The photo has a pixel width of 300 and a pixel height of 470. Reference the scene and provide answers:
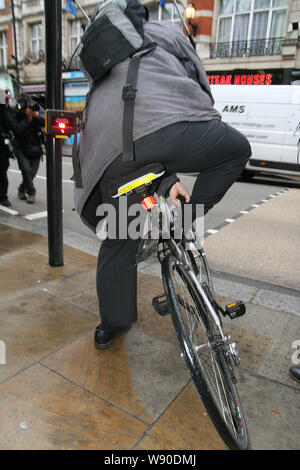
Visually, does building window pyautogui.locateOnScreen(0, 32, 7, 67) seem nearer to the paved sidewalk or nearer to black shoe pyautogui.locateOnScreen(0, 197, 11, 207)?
black shoe pyautogui.locateOnScreen(0, 197, 11, 207)

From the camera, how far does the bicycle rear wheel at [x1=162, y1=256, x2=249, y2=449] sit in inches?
60.3

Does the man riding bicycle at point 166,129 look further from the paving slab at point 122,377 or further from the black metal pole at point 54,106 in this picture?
the black metal pole at point 54,106

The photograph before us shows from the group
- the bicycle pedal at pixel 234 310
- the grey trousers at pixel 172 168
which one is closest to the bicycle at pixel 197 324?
the bicycle pedal at pixel 234 310

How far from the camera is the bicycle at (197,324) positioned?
1552mm

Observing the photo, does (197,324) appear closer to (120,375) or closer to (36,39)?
(120,375)

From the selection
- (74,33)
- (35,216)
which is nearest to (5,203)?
(35,216)

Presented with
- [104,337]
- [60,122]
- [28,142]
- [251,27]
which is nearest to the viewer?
[104,337]

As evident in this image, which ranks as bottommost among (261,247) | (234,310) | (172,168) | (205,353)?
(261,247)

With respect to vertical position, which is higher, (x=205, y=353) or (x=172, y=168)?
(x=172, y=168)

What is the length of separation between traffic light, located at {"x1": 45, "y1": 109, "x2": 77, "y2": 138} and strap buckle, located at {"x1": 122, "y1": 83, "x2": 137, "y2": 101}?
1.56 m

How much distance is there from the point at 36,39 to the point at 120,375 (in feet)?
88.6

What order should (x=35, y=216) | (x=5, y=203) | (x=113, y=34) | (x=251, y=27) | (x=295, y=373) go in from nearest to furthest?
1. (x=113, y=34)
2. (x=295, y=373)
3. (x=35, y=216)
4. (x=5, y=203)
5. (x=251, y=27)

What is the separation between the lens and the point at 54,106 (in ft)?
10.8
